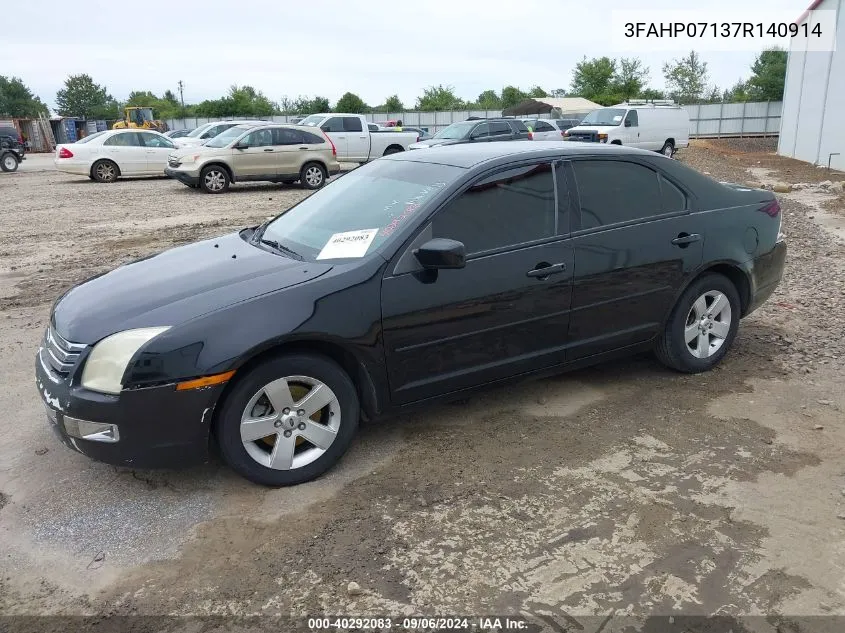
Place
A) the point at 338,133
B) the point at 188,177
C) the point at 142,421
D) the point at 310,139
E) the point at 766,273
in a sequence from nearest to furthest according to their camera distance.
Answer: the point at 142,421, the point at 766,273, the point at 188,177, the point at 310,139, the point at 338,133

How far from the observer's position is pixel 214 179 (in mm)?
16812

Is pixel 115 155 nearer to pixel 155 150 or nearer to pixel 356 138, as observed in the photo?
pixel 155 150

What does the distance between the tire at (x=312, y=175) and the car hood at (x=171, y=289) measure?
13.8m

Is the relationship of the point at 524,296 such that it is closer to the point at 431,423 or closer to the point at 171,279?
the point at 431,423

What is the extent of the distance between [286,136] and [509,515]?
1567 cm

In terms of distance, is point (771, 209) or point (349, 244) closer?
point (349, 244)

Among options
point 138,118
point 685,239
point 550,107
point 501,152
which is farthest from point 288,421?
point 138,118

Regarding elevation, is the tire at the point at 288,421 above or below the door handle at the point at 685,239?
below

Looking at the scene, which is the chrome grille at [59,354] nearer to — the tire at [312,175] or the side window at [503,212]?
the side window at [503,212]

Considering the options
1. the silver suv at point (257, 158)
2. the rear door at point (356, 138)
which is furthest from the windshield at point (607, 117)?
the silver suv at point (257, 158)

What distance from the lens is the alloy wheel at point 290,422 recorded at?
11.1ft

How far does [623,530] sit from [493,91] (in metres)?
85.2

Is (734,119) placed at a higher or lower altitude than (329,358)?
lower

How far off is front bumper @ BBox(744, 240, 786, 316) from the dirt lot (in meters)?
0.49
